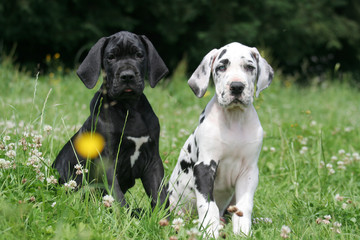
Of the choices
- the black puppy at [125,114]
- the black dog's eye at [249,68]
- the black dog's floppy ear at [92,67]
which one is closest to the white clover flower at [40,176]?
the black puppy at [125,114]

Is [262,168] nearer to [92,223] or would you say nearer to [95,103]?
[95,103]

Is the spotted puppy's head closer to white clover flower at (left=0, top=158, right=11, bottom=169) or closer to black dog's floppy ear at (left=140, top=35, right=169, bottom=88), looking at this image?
black dog's floppy ear at (left=140, top=35, right=169, bottom=88)

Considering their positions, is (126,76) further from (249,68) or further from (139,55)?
(249,68)

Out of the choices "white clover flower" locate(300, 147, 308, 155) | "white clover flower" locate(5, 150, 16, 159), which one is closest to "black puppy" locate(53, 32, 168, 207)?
"white clover flower" locate(5, 150, 16, 159)

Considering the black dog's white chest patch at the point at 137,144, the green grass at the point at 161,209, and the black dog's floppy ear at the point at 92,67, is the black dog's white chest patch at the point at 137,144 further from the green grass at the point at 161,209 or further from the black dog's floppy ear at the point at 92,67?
the black dog's floppy ear at the point at 92,67

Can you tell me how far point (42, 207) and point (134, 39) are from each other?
1.59 metres

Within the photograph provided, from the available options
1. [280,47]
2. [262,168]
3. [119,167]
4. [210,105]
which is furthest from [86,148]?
[280,47]

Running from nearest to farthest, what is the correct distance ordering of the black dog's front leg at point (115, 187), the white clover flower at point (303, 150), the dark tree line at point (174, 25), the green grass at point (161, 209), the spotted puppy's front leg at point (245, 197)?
the green grass at point (161, 209)
the spotted puppy's front leg at point (245, 197)
the black dog's front leg at point (115, 187)
the white clover flower at point (303, 150)
the dark tree line at point (174, 25)

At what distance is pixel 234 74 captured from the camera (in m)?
3.46

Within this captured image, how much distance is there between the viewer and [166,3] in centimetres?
1648

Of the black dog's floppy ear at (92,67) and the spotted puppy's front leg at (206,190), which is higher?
the black dog's floppy ear at (92,67)

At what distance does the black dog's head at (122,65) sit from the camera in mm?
3654

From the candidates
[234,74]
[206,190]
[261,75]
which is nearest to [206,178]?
[206,190]

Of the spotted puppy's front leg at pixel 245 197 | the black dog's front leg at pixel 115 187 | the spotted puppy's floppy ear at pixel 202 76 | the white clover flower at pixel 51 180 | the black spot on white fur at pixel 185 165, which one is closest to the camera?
the white clover flower at pixel 51 180
